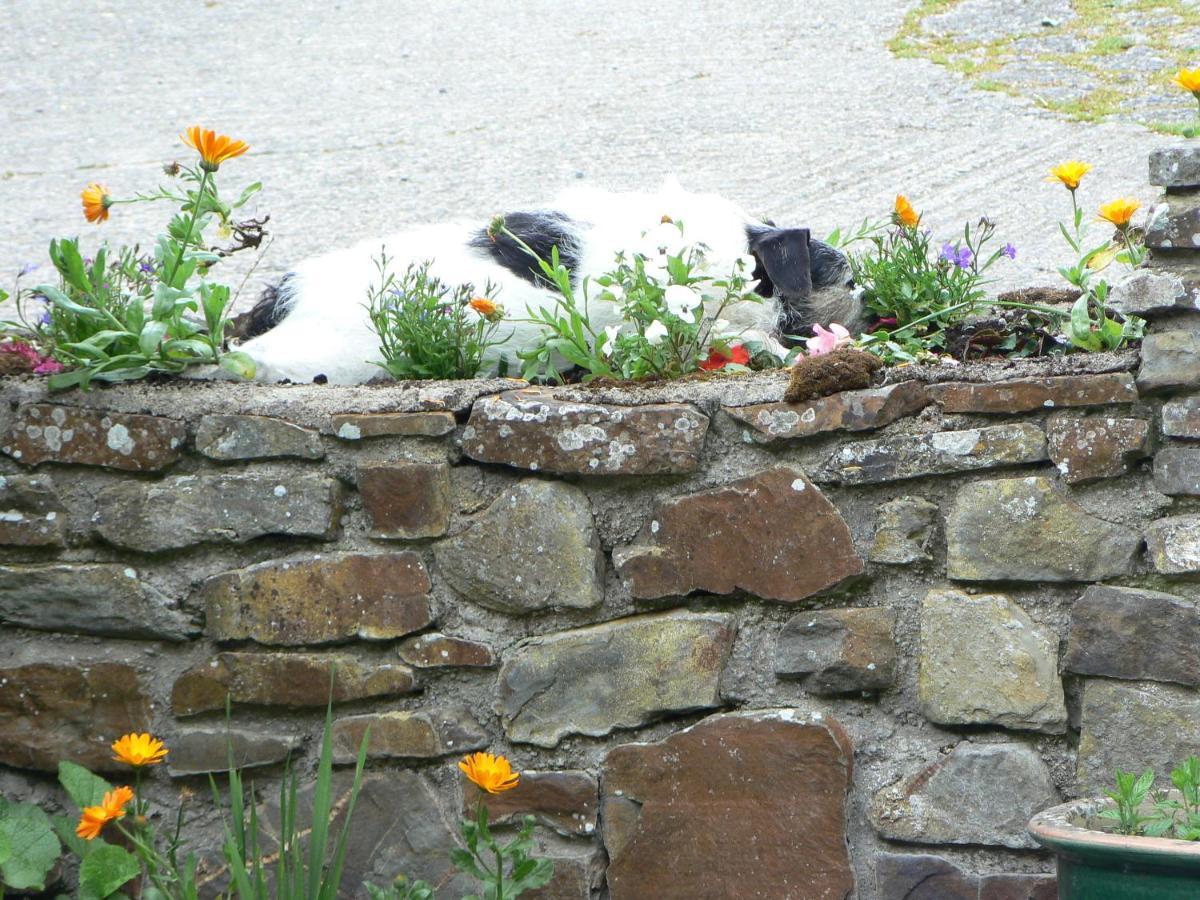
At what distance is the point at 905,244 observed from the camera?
242cm

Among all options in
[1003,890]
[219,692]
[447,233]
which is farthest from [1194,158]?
[219,692]

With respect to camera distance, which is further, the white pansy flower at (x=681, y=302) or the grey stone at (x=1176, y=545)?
the white pansy flower at (x=681, y=302)

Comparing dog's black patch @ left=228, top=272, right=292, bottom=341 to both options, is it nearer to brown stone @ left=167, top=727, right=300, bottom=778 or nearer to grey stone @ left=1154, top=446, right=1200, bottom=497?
brown stone @ left=167, top=727, right=300, bottom=778

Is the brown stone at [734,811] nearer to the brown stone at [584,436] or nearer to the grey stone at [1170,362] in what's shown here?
the brown stone at [584,436]

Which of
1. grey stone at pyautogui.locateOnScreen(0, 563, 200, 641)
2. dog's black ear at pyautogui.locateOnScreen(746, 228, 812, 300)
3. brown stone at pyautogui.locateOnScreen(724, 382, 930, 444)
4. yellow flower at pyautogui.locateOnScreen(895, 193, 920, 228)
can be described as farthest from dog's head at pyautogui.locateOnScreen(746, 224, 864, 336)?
grey stone at pyautogui.locateOnScreen(0, 563, 200, 641)

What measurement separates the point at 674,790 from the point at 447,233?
1.24 m

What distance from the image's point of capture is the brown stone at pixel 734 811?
1897mm

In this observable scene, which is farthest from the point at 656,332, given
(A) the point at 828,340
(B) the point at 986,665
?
(B) the point at 986,665

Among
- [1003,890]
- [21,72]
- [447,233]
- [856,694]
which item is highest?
[21,72]

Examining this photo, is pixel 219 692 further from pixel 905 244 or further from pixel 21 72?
pixel 21 72

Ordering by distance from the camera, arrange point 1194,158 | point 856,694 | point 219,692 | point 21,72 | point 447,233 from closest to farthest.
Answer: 1. point 1194,158
2. point 856,694
3. point 219,692
4. point 447,233
5. point 21,72

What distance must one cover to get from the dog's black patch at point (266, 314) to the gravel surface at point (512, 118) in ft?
2.56

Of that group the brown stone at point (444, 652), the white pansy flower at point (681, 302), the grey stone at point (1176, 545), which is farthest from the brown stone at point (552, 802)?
the grey stone at point (1176, 545)

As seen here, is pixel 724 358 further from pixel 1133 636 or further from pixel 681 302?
pixel 1133 636
